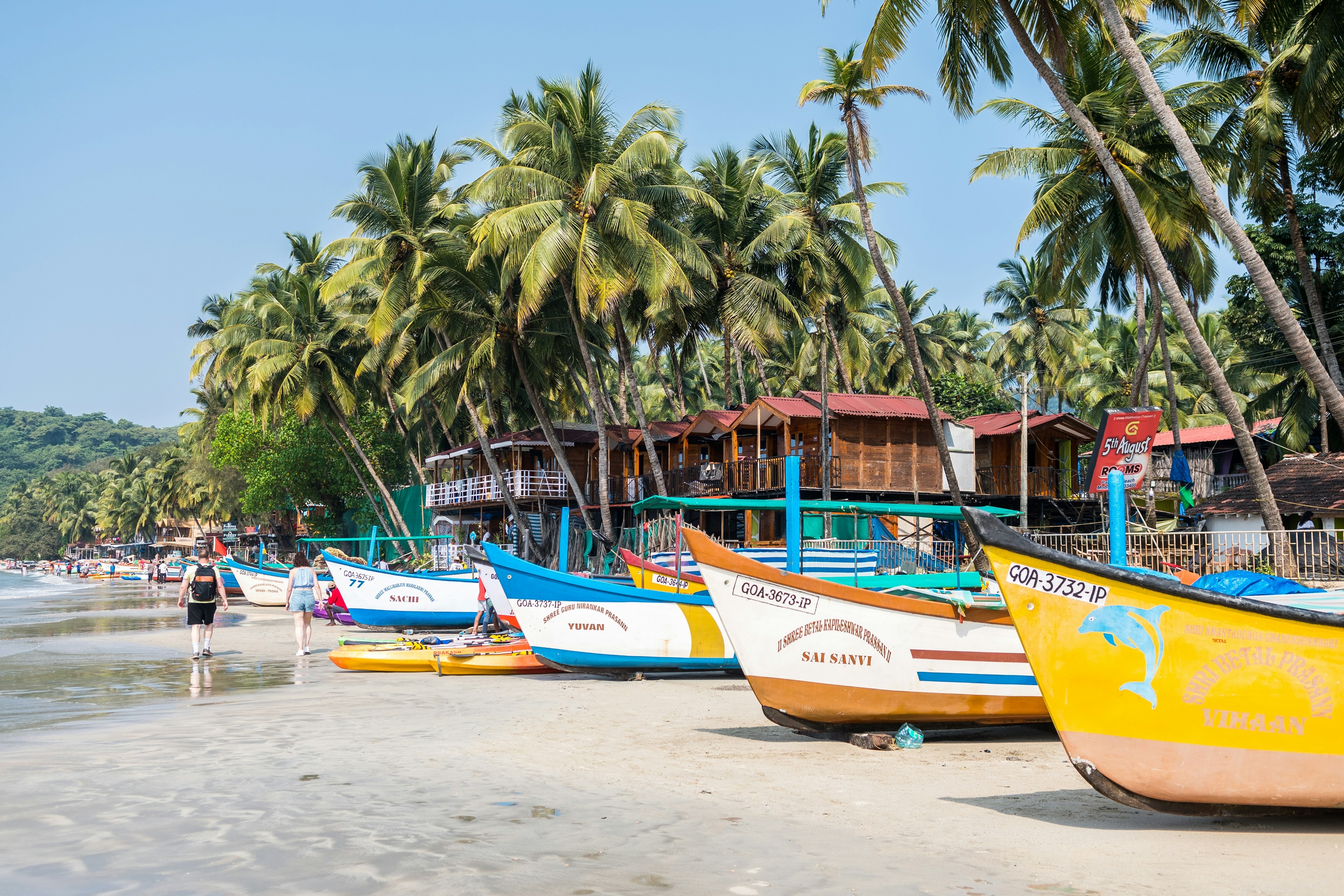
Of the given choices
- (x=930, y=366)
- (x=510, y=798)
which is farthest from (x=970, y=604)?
(x=930, y=366)

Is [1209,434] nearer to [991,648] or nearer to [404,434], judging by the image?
[404,434]

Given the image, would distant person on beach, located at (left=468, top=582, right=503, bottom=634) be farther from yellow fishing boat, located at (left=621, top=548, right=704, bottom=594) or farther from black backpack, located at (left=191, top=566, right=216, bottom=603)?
black backpack, located at (left=191, top=566, right=216, bottom=603)

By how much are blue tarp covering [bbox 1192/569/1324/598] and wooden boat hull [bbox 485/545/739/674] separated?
249 inches

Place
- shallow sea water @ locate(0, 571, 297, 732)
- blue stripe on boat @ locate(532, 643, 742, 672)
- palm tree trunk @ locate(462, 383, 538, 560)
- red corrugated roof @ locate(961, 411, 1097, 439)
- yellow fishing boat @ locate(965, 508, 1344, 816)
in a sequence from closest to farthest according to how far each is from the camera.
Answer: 1. yellow fishing boat @ locate(965, 508, 1344, 816)
2. shallow sea water @ locate(0, 571, 297, 732)
3. blue stripe on boat @ locate(532, 643, 742, 672)
4. red corrugated roof @ locate(961, 411, 1097, 439)
5. palm tree trunk @ locate(462, 383, 538, 560)

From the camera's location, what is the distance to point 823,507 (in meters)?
16.6

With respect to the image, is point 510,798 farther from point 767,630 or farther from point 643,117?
point 643,117

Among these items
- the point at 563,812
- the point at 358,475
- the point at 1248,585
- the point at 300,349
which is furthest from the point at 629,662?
the point at 358,475

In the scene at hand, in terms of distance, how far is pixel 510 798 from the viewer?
6996mm

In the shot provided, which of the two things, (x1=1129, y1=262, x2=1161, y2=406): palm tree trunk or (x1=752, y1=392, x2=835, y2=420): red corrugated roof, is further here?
(x1=752, y1=392, x2=835, y2=420): red corrugated roof

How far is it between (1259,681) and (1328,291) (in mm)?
25928

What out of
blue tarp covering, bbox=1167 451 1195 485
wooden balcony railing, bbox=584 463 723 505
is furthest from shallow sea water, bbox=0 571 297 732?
blue tarp covering, bbox=1167 451 1195 485

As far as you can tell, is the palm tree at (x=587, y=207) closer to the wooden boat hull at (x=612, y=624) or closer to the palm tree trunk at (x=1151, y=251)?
the palm tree trunk at (x=1151, y=251)

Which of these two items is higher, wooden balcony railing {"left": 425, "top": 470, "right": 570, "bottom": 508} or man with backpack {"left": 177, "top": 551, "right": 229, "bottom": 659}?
wooden balcony railing {"left": 425, "top": 470, "right": 570, "bottom": 508}

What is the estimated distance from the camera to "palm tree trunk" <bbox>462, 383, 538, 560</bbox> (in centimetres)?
3297
